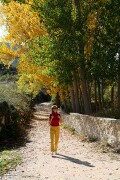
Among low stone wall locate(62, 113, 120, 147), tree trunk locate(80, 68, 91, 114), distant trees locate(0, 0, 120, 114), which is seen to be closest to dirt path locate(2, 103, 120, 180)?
low stone wall locate(62, 113, 120, 147)

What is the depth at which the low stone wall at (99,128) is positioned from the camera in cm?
1264

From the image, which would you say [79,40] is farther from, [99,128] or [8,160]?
[8,160]

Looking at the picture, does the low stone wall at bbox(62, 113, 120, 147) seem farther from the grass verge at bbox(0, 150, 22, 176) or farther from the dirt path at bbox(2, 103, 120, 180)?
the grass verge at bbox(0, 150, 22, 176)

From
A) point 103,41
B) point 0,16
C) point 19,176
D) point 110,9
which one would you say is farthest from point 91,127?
→ point 0,16

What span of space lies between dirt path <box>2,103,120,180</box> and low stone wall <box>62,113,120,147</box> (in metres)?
0.81

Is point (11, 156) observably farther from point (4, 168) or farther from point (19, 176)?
point (19, 176)

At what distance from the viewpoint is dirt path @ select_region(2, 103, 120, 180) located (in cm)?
886

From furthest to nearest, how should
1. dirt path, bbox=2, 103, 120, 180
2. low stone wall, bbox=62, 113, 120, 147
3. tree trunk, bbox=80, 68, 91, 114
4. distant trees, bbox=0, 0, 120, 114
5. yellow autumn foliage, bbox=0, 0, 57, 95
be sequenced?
1. yellow autumn foliage, bbox=0, 0, 57, 95
2. tree trunk, bbox=80, 68, 91, 114
3. distant trees, bbox=0, 0, 120, 114
4. low stone wall, bbox=62, 113, 120, 147
5. dirt path, bbox=2, 103, 120, 180

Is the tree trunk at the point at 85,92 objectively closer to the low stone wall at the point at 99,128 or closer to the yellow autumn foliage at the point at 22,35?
the low stone wall at the point at 99,128

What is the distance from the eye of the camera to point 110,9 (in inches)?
666

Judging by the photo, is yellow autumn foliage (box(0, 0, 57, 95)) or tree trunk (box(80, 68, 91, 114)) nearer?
tree trunk (box(80, 68, 91, 114))

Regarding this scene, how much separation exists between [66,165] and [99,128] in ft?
14.5

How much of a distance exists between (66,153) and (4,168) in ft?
10.3

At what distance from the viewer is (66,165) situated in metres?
10.1
